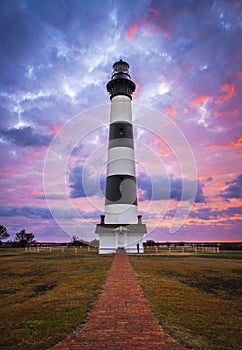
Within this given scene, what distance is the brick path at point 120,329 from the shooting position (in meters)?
4.62

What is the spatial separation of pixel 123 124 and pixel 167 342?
25.4 m

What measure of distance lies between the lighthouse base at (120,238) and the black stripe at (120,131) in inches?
368

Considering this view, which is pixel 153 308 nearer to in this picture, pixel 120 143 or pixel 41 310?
pixel 41 310

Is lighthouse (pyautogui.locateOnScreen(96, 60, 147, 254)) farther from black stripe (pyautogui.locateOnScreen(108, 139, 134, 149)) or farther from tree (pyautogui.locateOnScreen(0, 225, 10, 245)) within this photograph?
tree (pyautogui.locateOnScreen(0, 225, 10, 245))

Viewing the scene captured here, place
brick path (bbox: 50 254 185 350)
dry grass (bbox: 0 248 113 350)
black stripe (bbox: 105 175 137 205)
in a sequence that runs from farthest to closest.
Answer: black stripe (bbox: 105 175 137 205), dry grass (bbox: 0 248 113 350), brick path (bbox: 50 254 185 350)

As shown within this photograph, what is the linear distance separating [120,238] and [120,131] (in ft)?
37.0

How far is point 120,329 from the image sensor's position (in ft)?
17.5

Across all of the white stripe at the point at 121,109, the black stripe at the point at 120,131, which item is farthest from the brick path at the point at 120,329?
the white stripe at the point at 121,109

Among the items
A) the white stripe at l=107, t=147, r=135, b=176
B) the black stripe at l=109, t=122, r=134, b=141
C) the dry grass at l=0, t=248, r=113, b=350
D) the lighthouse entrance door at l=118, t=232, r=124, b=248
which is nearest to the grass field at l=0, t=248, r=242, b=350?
the dry grass at l=0, t=248, r=113, b=350

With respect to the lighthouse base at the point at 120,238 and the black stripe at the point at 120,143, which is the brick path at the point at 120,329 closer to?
the lighthouse base at the point at 120,238

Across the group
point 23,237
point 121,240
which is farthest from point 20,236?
point 121,240

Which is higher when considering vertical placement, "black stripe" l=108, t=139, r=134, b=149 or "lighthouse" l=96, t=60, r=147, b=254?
"black stripe" l=108, t=139, r=134, b=149

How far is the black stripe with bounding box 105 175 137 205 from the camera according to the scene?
27422mm

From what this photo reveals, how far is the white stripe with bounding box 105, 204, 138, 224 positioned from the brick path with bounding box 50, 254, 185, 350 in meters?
19.6
